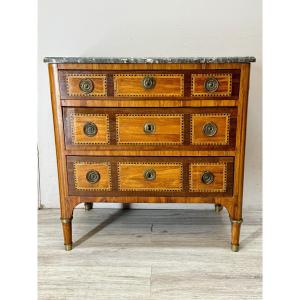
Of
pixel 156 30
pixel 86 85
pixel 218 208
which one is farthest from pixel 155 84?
pixel 218 208

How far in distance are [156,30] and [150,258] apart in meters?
1.34

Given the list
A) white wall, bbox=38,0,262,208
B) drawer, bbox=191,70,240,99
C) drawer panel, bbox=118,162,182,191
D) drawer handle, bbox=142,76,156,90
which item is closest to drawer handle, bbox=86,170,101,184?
drawer panel, bbox=118,162,182,191

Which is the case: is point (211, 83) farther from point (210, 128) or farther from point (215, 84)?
point (210, 128)

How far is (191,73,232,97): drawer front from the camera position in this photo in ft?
5.09

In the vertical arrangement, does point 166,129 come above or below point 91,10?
below

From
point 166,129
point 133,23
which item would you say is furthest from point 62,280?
point 133,23

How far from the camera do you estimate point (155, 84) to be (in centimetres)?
156

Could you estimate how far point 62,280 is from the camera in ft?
4.82

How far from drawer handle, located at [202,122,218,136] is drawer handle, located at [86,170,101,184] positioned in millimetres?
556

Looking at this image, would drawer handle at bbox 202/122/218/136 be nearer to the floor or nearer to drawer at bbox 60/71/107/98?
drawer at bbox 60/71/107/98
